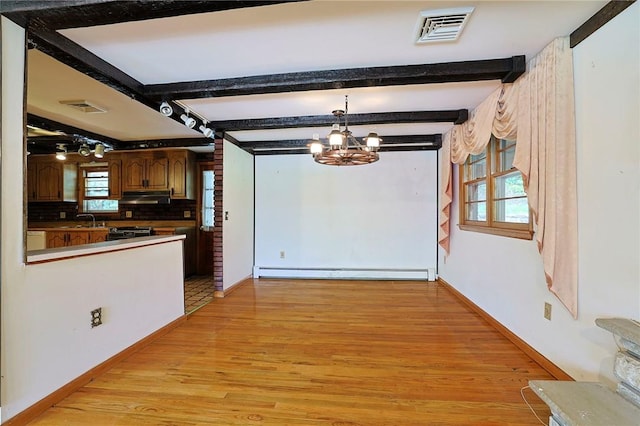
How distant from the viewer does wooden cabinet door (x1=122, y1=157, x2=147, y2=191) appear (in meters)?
5.20

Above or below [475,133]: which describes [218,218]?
below

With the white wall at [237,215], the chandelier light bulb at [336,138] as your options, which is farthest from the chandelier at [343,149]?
the white wall at [237,215]

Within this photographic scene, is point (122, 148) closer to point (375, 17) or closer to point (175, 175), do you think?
point (175, 175)

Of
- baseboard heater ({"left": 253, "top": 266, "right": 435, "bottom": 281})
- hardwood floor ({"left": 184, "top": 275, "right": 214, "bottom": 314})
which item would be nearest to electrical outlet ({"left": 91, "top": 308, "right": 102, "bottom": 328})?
hardwood floor ({"left": 184, "top": 275, "right": 214, "bottom": 314})

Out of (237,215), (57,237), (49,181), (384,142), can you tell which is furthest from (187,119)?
(49,181)

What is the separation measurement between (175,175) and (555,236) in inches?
206

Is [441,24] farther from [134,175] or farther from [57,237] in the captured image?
[57,237]

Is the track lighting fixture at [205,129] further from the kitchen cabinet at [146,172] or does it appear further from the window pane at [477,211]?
the window pane at [477,211]

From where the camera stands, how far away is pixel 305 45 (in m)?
2.07

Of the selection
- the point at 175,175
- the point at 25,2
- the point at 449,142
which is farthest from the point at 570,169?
the point at 175,175

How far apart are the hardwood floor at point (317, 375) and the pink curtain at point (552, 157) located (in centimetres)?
84

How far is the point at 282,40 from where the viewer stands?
6.58 feet

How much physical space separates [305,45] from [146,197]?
14.3 ft

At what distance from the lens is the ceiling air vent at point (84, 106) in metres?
3.10
